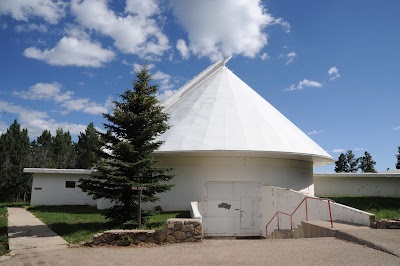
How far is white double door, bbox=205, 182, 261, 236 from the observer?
55.2 ft

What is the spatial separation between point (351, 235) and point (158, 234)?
16.7 ft

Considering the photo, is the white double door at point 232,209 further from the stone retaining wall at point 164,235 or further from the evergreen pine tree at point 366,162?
the evergreen pine tree at point 366,162

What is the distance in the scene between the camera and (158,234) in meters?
9.30

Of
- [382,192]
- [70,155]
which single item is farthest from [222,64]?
[70,155]

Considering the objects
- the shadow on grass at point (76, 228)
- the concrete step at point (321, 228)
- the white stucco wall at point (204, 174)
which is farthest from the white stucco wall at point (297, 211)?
the shadow on grass at point (76, 228)

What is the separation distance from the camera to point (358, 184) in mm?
28125

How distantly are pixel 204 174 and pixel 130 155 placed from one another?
5574 mm

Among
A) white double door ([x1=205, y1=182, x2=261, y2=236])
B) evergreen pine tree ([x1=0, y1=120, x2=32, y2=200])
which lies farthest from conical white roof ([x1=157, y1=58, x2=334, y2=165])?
evergreen pine tree ([x1=0, y1=120, x2=32, y2=200])

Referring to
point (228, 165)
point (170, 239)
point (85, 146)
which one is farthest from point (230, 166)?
point (85, 146)

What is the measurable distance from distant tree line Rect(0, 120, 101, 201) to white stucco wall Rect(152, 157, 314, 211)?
21.9m

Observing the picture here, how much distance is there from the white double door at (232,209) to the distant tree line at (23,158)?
2347cm

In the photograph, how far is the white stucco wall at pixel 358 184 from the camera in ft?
88.5

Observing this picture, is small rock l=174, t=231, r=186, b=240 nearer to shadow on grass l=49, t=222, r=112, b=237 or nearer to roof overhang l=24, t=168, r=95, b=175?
shadow on grass l=49, t=222, r=112, b=237

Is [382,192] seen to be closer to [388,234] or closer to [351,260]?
[388,234]
